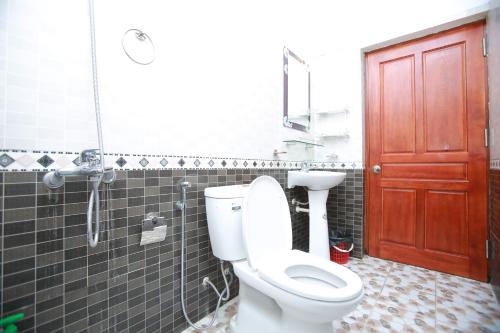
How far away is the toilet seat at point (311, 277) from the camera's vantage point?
866mm

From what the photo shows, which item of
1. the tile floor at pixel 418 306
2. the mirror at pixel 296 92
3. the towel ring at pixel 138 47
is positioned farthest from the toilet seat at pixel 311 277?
the mirror at pixel 296 92

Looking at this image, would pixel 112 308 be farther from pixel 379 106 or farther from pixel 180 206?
pixel 379 106

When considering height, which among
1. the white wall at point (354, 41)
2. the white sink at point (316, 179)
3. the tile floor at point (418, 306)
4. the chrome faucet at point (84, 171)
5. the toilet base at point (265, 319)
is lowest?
the tile floor at point (418, 306)

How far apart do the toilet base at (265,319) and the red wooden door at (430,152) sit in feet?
4.80

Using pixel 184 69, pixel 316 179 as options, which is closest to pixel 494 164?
pixel 316 179

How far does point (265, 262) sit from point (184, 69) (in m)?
1.09

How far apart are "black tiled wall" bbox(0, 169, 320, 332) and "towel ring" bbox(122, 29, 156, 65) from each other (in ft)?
1.71

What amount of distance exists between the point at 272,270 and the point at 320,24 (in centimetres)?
248

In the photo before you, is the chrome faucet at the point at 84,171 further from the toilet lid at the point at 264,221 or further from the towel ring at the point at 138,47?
the toilet lid at the point at 264,221

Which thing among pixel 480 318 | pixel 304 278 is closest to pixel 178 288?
pixel 304 278

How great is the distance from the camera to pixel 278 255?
1213 mm

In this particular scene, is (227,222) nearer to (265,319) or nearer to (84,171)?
(265,319)

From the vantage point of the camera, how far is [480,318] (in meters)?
1.28

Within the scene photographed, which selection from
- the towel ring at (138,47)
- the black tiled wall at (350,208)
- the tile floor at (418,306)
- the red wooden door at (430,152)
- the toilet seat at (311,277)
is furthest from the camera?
the black tiled wall at (350,208)
